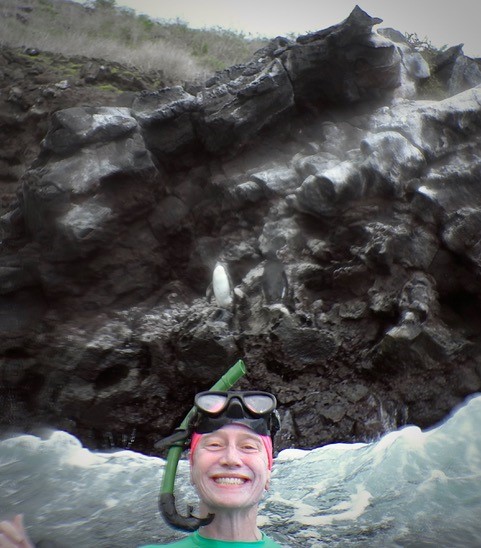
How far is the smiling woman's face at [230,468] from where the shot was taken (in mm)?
2328

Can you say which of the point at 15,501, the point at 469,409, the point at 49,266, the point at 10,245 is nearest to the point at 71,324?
the point at 49,266

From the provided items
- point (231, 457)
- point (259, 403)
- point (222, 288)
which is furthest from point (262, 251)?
point (231, 457)

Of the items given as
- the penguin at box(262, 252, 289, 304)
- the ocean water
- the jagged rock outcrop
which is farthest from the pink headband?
the penguin at box(262, 252, 289, 304)

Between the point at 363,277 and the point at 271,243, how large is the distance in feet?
2.98

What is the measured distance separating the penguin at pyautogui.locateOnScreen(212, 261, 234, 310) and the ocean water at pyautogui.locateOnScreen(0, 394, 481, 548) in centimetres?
139

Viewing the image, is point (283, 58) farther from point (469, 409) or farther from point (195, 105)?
point (469, 409)

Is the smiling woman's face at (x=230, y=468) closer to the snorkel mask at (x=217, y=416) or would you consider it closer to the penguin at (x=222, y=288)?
the snorkel mask at (x=217, y=416)

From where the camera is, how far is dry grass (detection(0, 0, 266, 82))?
A: 1011 centimetres

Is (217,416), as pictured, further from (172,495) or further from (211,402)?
(172,495)

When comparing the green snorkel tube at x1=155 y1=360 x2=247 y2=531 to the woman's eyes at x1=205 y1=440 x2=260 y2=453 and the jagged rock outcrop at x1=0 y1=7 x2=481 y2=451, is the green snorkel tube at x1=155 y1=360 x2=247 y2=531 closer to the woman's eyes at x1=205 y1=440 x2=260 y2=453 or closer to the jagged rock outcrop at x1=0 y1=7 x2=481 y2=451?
the woman's eyes at x1=205 y1=440 x2=260 y2=453

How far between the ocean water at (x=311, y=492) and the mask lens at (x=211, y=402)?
1.34 metres

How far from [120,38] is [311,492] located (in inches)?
419

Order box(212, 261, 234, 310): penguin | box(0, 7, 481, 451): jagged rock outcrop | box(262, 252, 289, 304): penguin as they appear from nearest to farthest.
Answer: box(0, 7, 481, 451): jagged rock outcrop, box(262, 252, 289, 304): penguin, box(212, 261, 234, 310): penguin

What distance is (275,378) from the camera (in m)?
4.62
